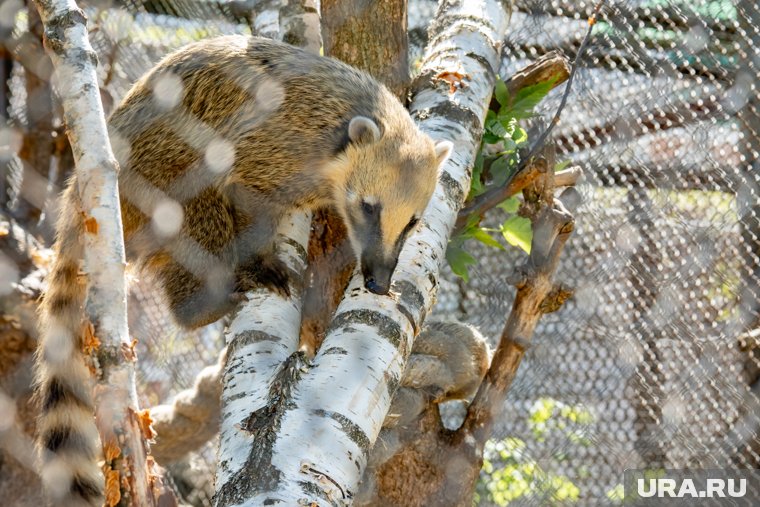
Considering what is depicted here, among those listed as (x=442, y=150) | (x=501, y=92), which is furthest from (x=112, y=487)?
(x=501, y=92)

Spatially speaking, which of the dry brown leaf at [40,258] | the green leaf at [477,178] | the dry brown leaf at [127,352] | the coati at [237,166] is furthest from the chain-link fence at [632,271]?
the dry brown leaf at [127,352]

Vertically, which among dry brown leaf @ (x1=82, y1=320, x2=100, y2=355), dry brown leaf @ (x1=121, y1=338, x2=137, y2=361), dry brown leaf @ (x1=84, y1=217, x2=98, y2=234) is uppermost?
dry brown leaf @ (x1=84, y1=217, x2=98, y2=234)

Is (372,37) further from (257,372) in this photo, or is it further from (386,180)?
(257,372)

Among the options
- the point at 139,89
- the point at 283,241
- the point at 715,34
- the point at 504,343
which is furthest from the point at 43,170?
the point at 715,34

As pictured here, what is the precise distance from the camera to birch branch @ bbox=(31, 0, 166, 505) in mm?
1351

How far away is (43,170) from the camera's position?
350 centimetres

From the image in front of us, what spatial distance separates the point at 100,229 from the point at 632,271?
2.90 m

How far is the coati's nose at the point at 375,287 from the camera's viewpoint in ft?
6.27

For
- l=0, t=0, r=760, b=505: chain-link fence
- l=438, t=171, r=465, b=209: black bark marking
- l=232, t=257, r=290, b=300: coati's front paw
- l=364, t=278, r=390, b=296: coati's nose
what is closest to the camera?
l=364, t=278, r=390, b=296: coati's nose

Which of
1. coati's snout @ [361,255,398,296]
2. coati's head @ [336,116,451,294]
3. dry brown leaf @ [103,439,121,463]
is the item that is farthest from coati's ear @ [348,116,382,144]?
dry brown leaf @ [103,439,121,463]

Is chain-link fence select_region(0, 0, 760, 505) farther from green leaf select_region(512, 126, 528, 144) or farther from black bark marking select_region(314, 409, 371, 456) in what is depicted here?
black bark marking select_region(314, 409, 371, 456)

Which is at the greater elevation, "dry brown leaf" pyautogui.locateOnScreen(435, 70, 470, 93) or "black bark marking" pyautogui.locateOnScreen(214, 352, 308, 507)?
"black bark marking" pyautogui.locateOnScreen(214, 352, 308, 507)

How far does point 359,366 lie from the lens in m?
1.61

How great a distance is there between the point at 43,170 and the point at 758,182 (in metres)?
3.28
